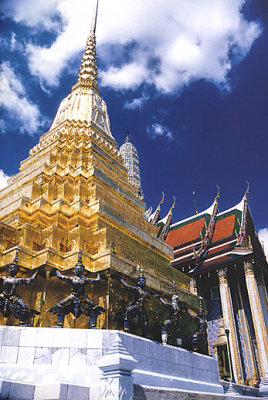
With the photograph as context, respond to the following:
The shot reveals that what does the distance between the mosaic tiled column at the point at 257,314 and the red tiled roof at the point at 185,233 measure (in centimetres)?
680

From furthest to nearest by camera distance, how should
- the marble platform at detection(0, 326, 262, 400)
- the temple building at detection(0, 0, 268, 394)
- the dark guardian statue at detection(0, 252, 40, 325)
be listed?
the temple building at detection(0, 0, 268, 394) < the dark guardian statue at detection(0, 252, 40, 325) < the marble platform at detection(0, 326, 262, 400)

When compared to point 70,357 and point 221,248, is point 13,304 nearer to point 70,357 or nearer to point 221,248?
point 70,357

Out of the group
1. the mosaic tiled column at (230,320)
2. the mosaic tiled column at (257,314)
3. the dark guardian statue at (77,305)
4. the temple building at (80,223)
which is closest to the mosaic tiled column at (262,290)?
the mosaic tiled column at (257,314)

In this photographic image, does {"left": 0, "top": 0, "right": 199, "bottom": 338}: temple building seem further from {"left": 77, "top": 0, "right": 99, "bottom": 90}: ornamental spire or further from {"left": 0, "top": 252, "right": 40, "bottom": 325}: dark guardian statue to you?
{"left": 77, "top": 0, "right": 99, "bottom": 90}: ornamental spire

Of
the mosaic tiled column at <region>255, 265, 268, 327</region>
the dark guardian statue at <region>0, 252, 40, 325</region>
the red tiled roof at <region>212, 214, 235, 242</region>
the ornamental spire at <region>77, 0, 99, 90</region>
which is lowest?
the dark guardian statue at <region>0, 252, 40, 325</region>

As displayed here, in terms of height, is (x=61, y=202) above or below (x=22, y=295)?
above

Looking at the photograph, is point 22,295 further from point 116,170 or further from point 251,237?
point 251,237

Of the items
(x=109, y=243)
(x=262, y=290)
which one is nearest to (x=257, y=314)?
(x=262, y=290)

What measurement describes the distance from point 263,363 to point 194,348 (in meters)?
10.9

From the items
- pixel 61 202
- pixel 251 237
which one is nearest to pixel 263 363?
pixel 251 237

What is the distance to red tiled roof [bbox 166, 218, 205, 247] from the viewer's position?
1230 inches

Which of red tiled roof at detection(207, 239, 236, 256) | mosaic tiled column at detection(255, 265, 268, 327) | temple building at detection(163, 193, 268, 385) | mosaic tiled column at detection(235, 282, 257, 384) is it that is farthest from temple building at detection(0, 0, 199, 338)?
mosaic tiled column at detection(255, 265, 268, 327)

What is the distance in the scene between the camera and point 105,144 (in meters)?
22.0

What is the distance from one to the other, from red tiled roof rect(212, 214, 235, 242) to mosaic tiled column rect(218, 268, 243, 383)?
381 cm
